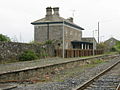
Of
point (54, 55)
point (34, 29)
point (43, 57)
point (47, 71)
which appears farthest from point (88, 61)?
point (34, 29)

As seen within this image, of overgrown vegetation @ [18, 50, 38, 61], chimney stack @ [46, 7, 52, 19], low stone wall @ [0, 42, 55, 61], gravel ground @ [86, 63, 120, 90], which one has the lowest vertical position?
gravel ground @ [86, 63, 120, 90]

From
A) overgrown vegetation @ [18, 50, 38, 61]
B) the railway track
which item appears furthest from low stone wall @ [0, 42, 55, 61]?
the railway track

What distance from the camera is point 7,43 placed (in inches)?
1105

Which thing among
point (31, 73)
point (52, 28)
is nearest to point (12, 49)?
point (31, 73)

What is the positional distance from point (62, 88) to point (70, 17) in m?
58.9

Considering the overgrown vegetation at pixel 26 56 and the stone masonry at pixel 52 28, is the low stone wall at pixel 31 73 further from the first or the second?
the stone masonry at pixel 52 28

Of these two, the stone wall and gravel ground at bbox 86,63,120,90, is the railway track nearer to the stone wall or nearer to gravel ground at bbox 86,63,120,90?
gravel ground at bbox 86,63,120,90

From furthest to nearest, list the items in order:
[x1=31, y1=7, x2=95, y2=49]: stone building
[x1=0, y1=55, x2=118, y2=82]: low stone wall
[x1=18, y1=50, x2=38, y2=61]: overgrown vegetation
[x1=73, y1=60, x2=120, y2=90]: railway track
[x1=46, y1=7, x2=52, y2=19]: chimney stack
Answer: [x1=46, y1=7, x2=52, y2=19]: chimney stack, [x1=31, y1=7, x2=95, y2=49]: stone building, [x1=18, y1=50, x2=38, y2=61]: overgrown vegetation, [x1=0, y1=55, x2=118, y2=82]: low stone wall, [x1=73, y1=60, x2=120, y2=90]: railway track

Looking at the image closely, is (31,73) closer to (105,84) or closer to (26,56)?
(105,84)

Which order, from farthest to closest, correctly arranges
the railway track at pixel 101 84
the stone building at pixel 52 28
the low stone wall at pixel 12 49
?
the stone building at pixel 52 28 < the low stone wall at pixel 12 49 < the railway track at pixel 101 84

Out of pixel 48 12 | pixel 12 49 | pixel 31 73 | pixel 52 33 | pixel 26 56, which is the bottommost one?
pixel 31 73

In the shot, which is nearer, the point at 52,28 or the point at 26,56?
the point at 26,56

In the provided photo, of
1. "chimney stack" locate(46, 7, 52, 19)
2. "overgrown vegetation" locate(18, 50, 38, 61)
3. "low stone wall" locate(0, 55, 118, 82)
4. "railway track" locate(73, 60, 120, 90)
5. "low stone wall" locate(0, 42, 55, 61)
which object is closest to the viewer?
"railway track" locate(73, 60, 120, 90)

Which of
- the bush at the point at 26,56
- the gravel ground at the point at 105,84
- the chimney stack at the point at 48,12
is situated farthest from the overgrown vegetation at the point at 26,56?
the chimney stack at the point at 48,12
